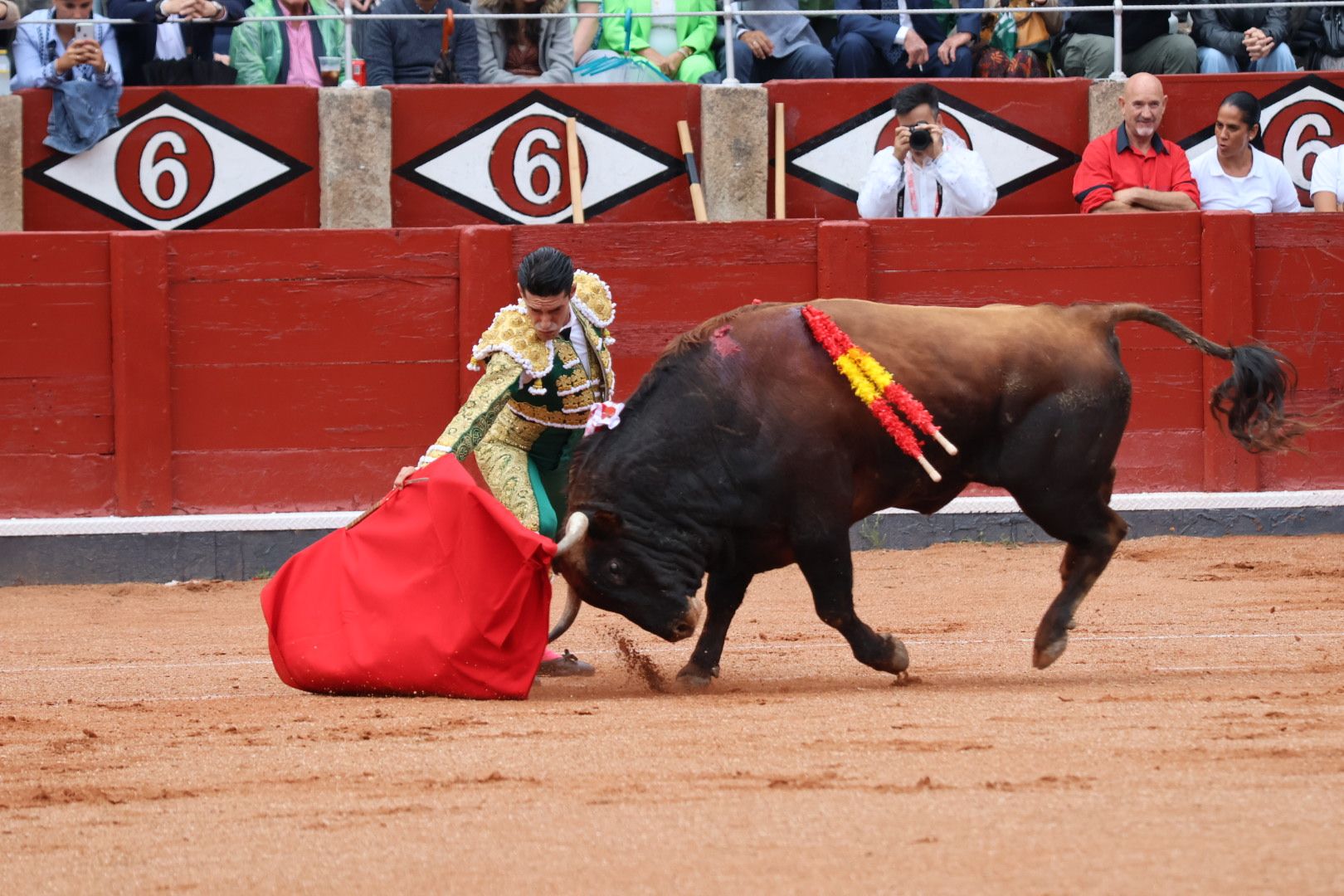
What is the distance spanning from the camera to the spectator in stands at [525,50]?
873cm

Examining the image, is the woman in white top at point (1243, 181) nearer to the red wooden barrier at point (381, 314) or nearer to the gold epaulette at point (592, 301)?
the red wooden barrier at point (381, 314)

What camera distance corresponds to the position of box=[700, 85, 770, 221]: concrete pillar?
8633mm

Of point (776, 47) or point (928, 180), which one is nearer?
point (928, 180)

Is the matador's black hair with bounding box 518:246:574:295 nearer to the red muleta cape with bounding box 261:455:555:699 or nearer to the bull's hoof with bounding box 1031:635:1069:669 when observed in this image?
the red muleta cape with bounding box 261:455:555:699

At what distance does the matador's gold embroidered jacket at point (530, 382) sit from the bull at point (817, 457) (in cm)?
24

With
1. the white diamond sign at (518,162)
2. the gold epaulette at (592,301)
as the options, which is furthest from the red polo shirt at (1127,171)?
the gold epaulette at (592,301)

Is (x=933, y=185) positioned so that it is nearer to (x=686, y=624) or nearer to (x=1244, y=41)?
(x=1244, y=41)

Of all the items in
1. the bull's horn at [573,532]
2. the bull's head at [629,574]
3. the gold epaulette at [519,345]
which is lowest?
the bull's head at [629,574]

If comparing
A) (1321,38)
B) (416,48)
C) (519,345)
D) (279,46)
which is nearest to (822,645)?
(519,345)

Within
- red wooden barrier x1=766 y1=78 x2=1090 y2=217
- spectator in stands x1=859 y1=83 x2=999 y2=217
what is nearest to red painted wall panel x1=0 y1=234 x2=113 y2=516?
red wooden barrier x1=766 y1=78 x2=1090 y2=217

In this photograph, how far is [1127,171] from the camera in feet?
28.1

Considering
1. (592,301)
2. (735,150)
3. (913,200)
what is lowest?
(592,301)

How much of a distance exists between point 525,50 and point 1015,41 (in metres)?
2.54

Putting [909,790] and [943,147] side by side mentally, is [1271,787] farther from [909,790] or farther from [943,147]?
[943,147]
